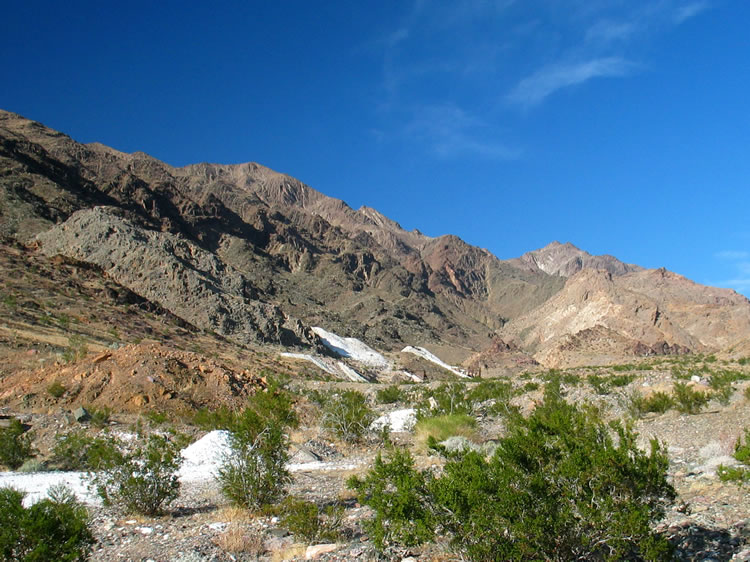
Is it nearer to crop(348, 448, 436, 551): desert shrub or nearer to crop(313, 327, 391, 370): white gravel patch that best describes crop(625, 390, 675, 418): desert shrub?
crop(348, 448, 436, 551): desert shrub

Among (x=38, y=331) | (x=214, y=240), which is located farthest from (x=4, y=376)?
(x=214, y=240)

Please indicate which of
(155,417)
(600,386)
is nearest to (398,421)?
(155,417)

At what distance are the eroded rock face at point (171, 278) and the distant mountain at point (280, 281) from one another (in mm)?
173

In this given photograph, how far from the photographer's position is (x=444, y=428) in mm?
15664

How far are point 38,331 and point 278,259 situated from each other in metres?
86.0

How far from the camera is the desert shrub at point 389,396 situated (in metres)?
29.2

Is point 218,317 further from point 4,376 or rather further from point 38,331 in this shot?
point 4,376

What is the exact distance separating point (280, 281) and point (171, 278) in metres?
44.6

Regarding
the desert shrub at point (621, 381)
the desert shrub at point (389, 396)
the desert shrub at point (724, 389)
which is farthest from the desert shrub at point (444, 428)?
the desert shrub at point (621, 381)

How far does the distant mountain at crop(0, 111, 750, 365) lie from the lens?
6238 centimetres

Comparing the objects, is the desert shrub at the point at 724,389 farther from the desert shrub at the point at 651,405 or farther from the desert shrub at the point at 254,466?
the desert shrub at the point at 254,466

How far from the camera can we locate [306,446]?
49.6 feet

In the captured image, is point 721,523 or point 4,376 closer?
point 721,523

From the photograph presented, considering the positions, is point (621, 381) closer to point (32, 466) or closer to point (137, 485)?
point (137, 485)
